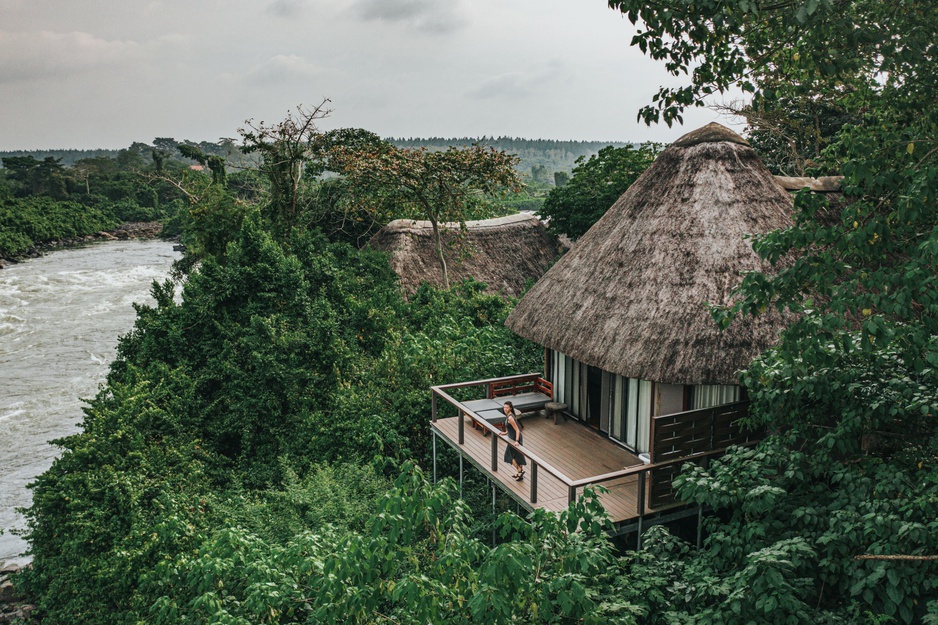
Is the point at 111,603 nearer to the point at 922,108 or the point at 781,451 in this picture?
the point at 781,451

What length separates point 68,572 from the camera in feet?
33.3

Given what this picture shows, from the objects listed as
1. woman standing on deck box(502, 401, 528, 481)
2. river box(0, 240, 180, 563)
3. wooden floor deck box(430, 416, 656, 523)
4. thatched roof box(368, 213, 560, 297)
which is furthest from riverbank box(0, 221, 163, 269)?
woman standing on deck box(502, 401, 528, 481)

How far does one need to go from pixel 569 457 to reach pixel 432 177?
452 inches

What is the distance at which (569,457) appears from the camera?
9750 mm

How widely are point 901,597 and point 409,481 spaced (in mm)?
4198

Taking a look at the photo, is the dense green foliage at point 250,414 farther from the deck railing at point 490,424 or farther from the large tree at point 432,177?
the large tree at point 432,177

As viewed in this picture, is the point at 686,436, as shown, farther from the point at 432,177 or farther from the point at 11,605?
the point at 432,177

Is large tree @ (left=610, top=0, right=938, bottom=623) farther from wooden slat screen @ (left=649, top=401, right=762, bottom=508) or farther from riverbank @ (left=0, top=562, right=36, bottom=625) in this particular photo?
riverbank @ (left=0, top=562, right=36, bottom=625)

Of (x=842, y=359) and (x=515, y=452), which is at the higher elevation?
(x=842, y=359)

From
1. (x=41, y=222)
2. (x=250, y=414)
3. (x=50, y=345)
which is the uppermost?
(x=41, y=222)

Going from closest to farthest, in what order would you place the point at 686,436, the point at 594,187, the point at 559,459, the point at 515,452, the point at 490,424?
the point at 686,436 → the point at 515,452 → the point at 559,459 → the point at 490,424 → the point at 594,187

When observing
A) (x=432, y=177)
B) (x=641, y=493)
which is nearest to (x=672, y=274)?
(x=641, y=493)

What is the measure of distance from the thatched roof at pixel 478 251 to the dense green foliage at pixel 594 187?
111cm

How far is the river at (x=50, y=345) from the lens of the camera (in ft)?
52.4
